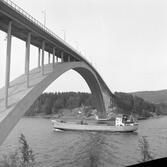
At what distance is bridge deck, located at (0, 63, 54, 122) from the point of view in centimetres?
1160

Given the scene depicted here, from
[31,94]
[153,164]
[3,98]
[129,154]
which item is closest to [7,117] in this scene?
[3,98]

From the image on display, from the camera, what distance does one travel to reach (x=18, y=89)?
13.4 meters

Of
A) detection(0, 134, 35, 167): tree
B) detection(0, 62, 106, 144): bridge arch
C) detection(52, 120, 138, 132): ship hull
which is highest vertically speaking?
detection(0, 62, 106, 144): bridge arch

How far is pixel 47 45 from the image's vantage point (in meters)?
17.2

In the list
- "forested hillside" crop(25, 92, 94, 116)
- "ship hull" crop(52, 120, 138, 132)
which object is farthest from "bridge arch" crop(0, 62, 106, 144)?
"forested hillside" crop(25, 92, 94, 116)

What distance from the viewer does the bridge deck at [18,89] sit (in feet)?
38.1

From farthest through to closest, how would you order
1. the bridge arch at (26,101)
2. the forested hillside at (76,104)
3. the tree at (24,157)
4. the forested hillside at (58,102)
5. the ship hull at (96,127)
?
the forested hillside at (58,102)
the forested hillside at (76,104)
the ship hull at (96,127)
the bridge arch at (26,101)
the tree at (24,157)

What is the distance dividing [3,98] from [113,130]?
2891 centimetres

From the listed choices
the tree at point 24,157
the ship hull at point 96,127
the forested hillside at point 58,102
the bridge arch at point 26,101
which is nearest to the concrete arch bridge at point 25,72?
the bridge arch at point 26,101

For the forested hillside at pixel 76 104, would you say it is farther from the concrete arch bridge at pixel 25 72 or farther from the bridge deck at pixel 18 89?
the bridge deck at pixel 18 89

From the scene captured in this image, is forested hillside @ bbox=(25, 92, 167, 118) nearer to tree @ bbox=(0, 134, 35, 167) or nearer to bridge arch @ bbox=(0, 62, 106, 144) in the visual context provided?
bridge arch @ bbox=(0, 62, 106, 144)

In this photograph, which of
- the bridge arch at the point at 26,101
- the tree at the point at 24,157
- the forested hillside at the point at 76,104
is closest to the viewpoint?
the tree at the point at 24,157

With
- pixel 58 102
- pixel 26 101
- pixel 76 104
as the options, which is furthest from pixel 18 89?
pixel 58 102

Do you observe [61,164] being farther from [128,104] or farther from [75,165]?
[128,104]
